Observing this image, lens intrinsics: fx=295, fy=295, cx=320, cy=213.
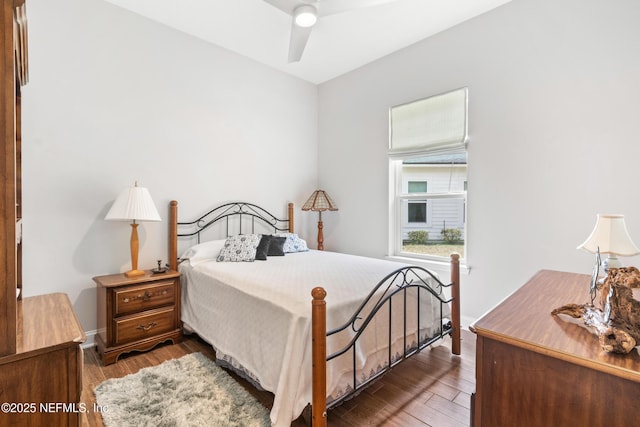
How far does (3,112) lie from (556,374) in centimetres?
198

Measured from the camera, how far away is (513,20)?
2.58 m

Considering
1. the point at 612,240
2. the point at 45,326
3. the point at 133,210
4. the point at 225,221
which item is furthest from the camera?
the point at 225,221

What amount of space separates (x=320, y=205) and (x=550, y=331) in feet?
10.2

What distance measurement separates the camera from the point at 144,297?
2432mm

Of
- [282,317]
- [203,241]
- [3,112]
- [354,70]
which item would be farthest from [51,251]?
[354,70]

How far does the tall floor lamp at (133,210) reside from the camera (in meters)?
2.35

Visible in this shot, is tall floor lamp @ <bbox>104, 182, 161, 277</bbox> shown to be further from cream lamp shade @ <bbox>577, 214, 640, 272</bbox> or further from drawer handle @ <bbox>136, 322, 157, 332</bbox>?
cream lamp shade @ <bbox>577, 214, 640, 272</bbox>

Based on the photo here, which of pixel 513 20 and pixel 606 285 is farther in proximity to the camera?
pixel 513 20

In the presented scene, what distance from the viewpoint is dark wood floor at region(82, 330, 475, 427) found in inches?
66.9

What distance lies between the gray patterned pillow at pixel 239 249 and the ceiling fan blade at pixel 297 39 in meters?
1.83

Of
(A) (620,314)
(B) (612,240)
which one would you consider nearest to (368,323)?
(A) (620,314)

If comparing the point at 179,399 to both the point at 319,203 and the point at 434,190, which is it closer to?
the point at 319,203

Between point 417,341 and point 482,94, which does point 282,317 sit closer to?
point 417,341

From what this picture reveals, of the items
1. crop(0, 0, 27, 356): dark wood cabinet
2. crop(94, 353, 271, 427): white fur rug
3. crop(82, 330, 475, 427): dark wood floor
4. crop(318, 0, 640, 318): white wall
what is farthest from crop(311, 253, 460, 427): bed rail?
crop(0, 0, 27, 356): dark wood cabinet
